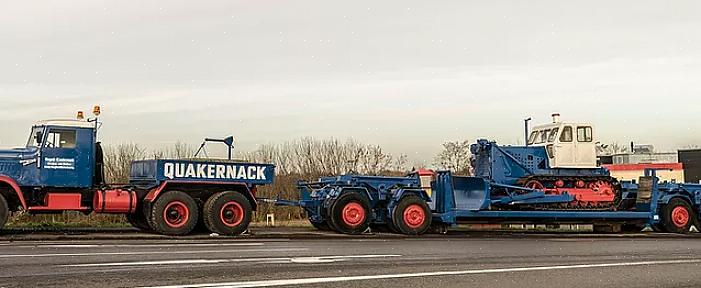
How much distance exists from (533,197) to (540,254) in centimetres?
849

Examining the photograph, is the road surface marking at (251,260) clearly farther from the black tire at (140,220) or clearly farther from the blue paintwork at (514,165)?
the blue paintwork at (514,165)

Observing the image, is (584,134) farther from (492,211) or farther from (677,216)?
(492,211)

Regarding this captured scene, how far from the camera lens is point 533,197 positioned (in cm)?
2275

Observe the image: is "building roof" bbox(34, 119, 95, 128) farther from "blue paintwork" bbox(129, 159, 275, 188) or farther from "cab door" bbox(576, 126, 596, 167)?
"cab door" bbox(576, 126, 596, 167)

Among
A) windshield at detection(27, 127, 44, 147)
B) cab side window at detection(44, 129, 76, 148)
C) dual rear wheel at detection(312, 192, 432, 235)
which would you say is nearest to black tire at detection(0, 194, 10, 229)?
windshield at detection(27, 127, 44, 147)

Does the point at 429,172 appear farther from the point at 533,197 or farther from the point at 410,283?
the point at 410,283

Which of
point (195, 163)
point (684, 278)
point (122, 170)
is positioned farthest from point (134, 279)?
point (122, 170)

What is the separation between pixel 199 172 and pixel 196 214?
0.99m

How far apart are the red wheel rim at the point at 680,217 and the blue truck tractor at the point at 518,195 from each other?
3cm

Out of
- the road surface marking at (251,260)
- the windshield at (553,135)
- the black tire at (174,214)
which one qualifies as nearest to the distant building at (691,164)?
the windshield at (553,135)

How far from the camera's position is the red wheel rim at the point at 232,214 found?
19891mm

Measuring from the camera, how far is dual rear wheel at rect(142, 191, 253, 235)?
1922cm

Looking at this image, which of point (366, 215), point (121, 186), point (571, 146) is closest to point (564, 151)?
point (571, 146)

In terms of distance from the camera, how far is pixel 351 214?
20875mm
